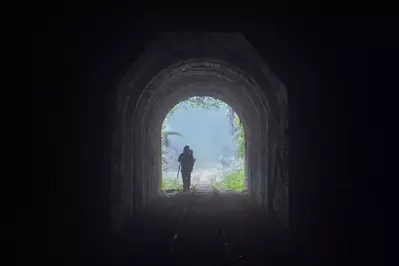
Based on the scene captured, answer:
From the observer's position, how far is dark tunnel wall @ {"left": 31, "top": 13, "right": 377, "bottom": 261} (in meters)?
8.80

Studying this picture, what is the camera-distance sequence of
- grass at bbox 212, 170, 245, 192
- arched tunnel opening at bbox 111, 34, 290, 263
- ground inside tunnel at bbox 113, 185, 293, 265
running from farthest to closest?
grass at bbox 212, 170, 245, 192 → arched tunnel opening at bbox 111, 34, 290, 263 → ground inside tunnel at bbox 113, 185, 293, 265

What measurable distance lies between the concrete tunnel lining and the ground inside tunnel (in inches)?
17.3

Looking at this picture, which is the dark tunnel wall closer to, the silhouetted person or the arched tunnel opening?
the arched tunnel opening

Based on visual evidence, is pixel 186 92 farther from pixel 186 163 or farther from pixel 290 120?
pixel 290 120

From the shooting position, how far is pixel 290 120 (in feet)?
32.8

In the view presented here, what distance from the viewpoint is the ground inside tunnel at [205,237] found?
8617mm

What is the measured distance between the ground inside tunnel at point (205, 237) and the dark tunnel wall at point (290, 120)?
704mm

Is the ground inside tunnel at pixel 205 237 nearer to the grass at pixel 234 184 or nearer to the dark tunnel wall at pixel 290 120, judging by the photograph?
the dark tunnel wall at pixel 290 120

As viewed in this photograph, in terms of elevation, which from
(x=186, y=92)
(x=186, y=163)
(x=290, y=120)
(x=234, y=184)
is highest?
(x=186, y=92)

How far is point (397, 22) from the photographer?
28.3 ft

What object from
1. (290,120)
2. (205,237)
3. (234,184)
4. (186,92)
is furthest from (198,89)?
(234,184)

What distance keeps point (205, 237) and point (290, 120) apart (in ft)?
8.85

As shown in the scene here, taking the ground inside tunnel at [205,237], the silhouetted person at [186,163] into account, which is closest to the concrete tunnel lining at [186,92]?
the ground inside tunnel at [205,237]

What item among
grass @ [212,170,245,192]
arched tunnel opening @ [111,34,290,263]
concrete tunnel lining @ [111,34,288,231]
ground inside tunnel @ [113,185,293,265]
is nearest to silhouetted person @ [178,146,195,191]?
concrete tunnel lining @ [111,34,288,231]
